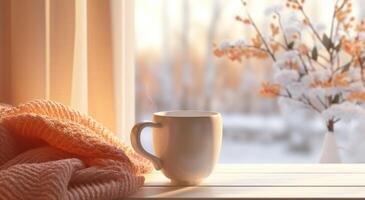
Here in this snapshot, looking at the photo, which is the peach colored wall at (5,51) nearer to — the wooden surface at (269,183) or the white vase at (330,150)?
the wooden surface at (269,183)

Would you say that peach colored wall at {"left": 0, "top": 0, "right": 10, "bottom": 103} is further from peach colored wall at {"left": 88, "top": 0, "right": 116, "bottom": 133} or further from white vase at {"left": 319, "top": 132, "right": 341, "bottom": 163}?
white vase at {"left": 319, "top": 132, "right": 341, "bottom": 163}

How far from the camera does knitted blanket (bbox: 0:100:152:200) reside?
2.17 feet

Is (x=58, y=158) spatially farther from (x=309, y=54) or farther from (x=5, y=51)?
(x=309, y=54)

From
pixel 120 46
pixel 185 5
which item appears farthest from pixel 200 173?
pixel 185 5

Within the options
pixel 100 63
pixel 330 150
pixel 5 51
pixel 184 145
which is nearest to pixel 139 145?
pixel 184 145

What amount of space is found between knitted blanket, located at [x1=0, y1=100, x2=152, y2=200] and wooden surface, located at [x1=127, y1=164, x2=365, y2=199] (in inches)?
1.9

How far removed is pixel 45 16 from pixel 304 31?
54 cm

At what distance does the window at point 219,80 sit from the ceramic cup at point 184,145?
1.03ft

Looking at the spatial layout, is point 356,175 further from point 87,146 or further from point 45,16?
point 45,16

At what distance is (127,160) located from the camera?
2.60 ft

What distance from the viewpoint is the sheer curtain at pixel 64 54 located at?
0.92 m

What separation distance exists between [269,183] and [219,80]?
14.1 inches

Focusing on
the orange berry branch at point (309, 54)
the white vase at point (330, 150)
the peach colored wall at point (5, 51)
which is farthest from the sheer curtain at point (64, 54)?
the white vase at point (330, 150)

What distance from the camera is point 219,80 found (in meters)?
Answer: 1.14
